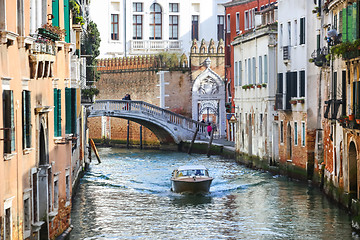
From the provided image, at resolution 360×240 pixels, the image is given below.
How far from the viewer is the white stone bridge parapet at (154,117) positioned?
41906 millimetres

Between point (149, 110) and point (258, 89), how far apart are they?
11.6m

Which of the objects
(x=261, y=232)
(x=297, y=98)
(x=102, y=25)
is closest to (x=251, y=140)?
(x=297, y=98)

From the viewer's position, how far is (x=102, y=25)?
49.4 meters

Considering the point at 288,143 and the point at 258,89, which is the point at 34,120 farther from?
the point at 258,89

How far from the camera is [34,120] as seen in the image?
13.3m

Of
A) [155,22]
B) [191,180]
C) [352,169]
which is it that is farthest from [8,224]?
[155,22]

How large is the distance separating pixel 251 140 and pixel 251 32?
3.70 m

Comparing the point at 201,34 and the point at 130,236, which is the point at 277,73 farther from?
the point at 201,34

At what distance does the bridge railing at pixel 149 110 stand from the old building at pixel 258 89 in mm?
7196

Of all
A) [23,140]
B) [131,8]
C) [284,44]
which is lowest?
[23,140]

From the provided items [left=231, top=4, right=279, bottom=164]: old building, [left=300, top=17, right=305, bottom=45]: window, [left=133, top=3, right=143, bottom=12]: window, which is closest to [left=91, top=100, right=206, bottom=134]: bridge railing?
[left=231, top=4, right=279, bottom=164]: old building

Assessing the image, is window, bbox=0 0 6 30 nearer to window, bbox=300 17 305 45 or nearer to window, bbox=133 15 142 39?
window, bbox=300 17 305 45

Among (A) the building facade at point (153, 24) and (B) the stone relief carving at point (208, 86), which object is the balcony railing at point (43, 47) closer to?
(B) the stone relief carving at point (208, 86)

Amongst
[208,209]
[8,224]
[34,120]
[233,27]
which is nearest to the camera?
[8,224]
